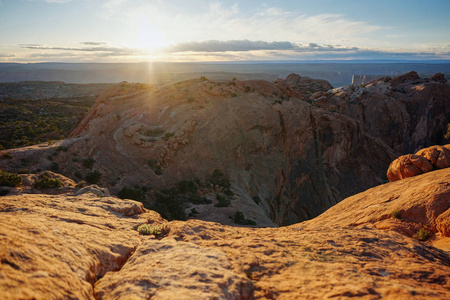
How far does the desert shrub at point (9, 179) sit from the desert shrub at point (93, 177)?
6340mm

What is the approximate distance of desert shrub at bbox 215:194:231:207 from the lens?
2234cm

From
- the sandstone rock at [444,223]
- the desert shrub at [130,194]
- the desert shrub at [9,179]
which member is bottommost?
the desert shrub at [130,194]

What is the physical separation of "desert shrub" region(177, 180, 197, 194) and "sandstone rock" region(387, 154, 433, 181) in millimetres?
15884

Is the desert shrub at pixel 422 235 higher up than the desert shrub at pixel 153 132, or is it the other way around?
the desert shrub at pixel 153 132

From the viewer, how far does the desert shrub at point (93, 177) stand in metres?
20.2

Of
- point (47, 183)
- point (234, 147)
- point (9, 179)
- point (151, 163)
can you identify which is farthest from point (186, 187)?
point (9, 179)

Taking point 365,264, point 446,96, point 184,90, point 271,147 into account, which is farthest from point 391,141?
point 365,264

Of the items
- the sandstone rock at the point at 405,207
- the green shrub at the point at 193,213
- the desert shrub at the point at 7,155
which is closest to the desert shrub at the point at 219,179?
the green shrub at the point at 193,213

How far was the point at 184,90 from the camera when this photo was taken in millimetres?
32906

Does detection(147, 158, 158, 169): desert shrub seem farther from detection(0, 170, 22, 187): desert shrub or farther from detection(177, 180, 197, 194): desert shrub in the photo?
detection(0, 170, 22, 187): desert shrub

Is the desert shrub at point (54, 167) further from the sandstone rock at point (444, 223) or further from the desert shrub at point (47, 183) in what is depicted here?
the sandstone rock at point (444, 223)

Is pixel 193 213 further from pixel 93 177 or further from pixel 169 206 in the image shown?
pixel 93 177

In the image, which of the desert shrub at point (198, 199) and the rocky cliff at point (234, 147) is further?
the rocky cliff at point (234, 147)

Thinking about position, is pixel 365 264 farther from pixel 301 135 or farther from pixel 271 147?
pixel 301 135
